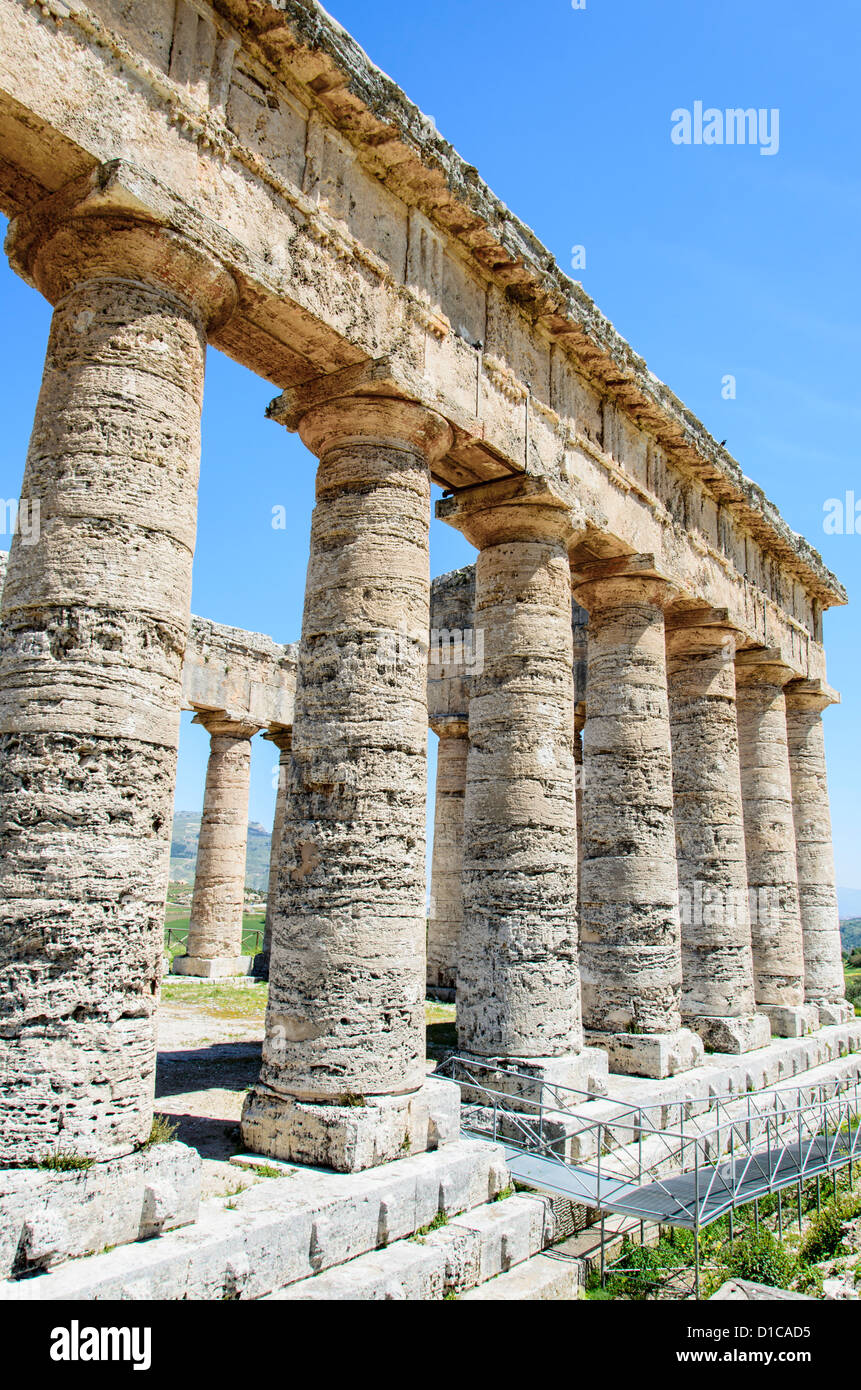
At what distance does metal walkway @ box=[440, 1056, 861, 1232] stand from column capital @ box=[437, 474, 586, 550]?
5.85 metres

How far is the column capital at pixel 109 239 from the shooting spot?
639cm

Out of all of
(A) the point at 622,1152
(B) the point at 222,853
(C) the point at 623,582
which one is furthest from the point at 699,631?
(B) the point at 222,853

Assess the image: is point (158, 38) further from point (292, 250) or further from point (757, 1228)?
point (757, 1228)

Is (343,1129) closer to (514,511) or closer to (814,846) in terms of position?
(514,511)

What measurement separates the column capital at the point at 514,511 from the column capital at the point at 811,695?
10.8 m

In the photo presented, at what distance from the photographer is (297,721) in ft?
27.5

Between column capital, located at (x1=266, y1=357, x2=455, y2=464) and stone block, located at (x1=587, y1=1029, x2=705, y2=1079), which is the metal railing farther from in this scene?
column capital, located at (x1=266, y1=357, x2=455, y2=464)

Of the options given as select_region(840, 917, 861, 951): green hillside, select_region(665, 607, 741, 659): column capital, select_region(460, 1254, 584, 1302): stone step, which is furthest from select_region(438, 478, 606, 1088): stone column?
select_region(840, 917, 861, 951): green hillside

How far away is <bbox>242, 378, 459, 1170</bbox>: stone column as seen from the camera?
739 centimetres

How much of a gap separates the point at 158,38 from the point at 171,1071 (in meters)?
9.89

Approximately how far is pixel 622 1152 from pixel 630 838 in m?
4.07

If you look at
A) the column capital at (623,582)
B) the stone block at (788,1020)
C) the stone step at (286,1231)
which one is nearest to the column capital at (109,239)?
the stone step at (286,1231)

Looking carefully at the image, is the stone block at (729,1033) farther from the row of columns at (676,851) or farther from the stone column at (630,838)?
the stone column at (630,838)

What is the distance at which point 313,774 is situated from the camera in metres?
8.04
